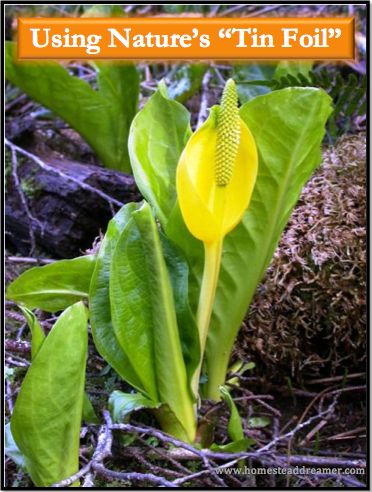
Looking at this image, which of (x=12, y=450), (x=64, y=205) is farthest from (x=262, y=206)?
(x=64, y=205)

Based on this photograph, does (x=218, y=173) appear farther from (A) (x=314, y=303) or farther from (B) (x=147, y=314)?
(A) (x=314, y=303)

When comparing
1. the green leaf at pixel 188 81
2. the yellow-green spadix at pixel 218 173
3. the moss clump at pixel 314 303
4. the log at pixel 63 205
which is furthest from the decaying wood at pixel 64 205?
the yellow-green spadix at pixel 218 173

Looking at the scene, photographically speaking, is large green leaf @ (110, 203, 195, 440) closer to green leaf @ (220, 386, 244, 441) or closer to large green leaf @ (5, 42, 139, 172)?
green leaf @ (220, 386, 244, 441)

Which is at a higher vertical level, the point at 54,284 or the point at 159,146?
the point at 159,146

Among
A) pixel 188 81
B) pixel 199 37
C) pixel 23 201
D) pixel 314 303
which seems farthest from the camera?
pixel 188 81

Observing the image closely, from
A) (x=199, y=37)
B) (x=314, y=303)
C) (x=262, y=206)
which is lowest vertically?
(x=314, y=303)

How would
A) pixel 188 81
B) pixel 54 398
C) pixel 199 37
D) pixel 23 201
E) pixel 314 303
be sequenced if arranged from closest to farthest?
pixel 54 398, pixel 199 37, pixel 314 303, pixel 23 201, pixel 188 81

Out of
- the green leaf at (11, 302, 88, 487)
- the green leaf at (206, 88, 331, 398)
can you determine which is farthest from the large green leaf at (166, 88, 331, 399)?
the green leaf at (11, 302, 88, 487)
